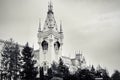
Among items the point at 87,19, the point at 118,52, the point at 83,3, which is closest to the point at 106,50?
the point at 118,52

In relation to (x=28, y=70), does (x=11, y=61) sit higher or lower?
higher

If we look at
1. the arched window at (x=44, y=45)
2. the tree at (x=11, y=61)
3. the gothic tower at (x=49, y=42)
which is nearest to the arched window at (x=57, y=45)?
the gothic tower at (x=49, y=42)

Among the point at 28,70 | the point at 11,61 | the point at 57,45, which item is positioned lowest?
the point at 28,70

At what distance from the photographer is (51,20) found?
81625mm

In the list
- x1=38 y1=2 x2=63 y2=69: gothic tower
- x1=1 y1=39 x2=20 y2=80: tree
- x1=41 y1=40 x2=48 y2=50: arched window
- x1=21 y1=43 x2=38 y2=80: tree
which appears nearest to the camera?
x1=21 y1=43 x2=38 y2=80: tree

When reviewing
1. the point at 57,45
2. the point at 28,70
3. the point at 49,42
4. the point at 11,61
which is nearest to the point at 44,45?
the point at 49,42

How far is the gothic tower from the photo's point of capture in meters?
78.7

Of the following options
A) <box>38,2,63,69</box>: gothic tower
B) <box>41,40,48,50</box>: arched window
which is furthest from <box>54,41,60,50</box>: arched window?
<box>41,40,48,50</box>: arched window

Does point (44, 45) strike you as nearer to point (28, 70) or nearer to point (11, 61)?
point (11, 61)

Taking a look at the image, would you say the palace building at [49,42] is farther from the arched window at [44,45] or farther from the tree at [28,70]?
the tree at [28,70]

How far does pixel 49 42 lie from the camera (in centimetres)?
7894

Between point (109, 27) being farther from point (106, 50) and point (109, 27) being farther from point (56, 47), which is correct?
point (56, 47)

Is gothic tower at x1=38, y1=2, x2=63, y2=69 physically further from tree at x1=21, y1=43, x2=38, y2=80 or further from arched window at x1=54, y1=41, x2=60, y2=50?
tree at x1=21, y1=43, x2=38, y2=80

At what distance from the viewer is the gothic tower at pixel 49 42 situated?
78.7m
